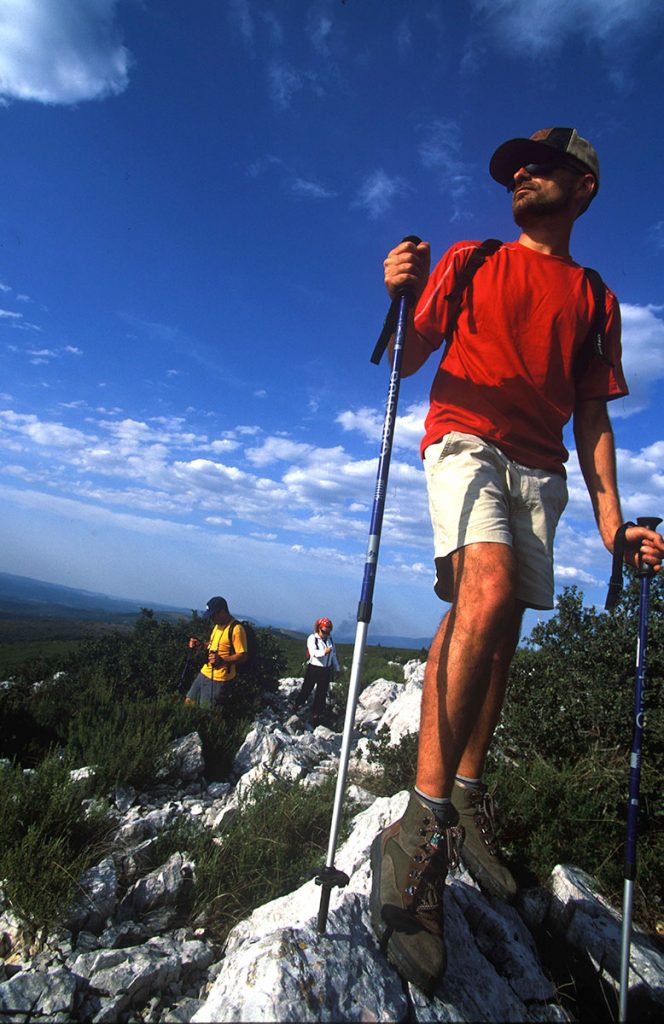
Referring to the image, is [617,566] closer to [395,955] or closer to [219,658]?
[395,955]

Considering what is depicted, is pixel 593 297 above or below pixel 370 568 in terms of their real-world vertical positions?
above

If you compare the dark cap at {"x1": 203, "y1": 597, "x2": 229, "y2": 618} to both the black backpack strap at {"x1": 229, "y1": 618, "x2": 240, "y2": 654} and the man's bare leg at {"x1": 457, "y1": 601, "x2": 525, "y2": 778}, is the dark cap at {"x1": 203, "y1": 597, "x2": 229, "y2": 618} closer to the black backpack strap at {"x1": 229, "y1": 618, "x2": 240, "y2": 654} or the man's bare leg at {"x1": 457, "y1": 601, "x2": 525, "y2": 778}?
the black backpack strap at {"x1": 229, "y1": 618, "x2": 240, "y2": 654}

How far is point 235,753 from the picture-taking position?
6.16m

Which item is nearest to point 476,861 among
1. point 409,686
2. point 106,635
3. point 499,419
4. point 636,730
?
point 636,730

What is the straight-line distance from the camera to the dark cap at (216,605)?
10.0 meters

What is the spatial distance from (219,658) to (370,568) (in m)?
7.70

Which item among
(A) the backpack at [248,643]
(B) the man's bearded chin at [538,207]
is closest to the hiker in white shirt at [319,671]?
(A) the backpack at [248,643]

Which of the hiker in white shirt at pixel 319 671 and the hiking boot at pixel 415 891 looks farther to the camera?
the hiker in white shirt at pixel 319 671

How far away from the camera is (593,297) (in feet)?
9.03

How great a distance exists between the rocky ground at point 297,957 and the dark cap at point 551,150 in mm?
3717

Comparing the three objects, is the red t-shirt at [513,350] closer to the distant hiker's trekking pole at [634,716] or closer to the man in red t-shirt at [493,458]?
the man in red t-shirt at [493,458]

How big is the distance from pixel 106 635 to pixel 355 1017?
13.7 m

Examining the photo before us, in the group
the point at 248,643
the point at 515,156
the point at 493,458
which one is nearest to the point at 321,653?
the point at 248,643

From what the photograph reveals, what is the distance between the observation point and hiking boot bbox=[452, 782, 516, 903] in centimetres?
243
